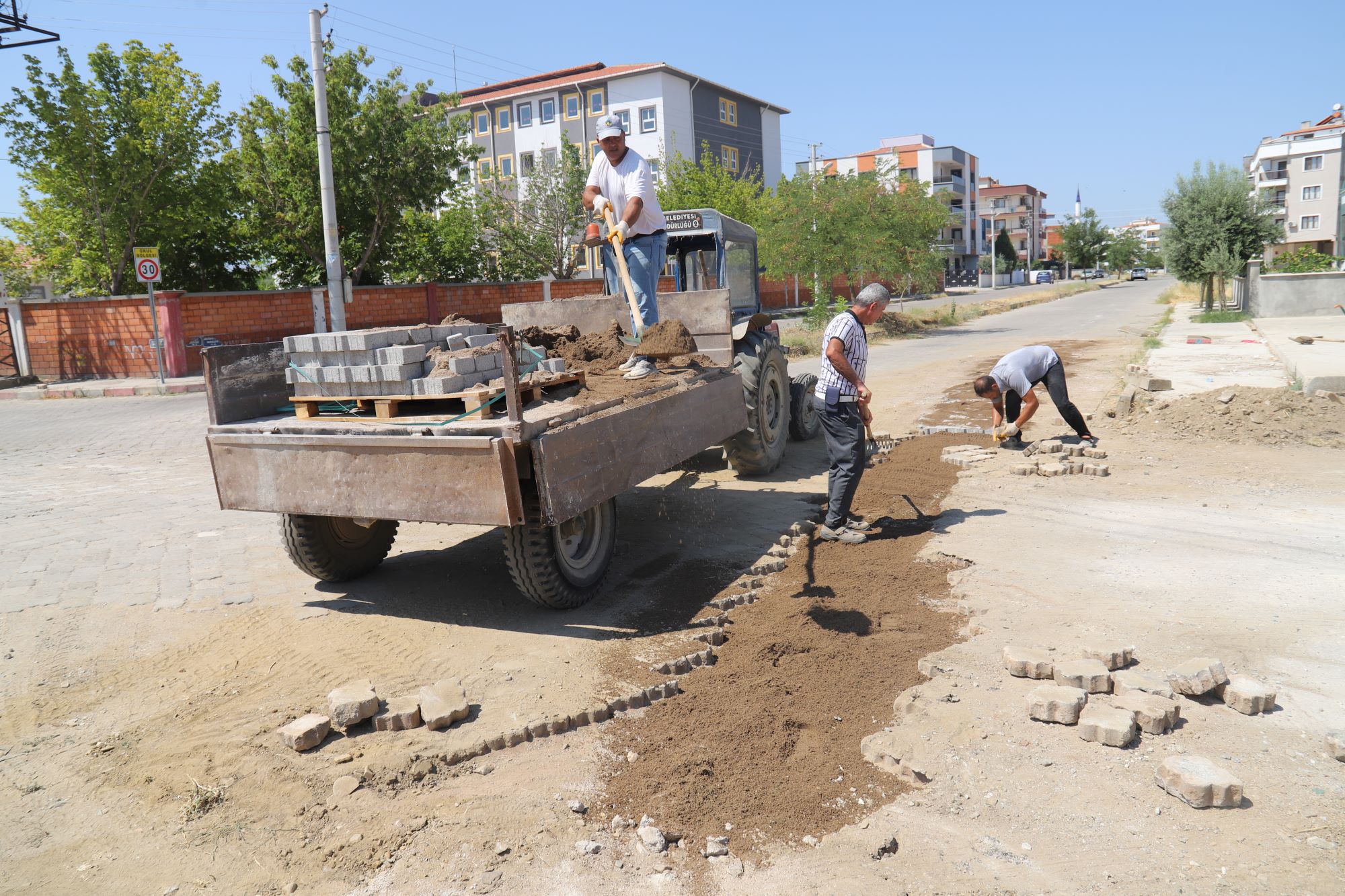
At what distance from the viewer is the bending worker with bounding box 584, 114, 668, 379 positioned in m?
6.84

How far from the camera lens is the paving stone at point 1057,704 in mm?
3615

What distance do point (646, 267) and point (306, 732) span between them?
445 cm

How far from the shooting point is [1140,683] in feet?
13.0

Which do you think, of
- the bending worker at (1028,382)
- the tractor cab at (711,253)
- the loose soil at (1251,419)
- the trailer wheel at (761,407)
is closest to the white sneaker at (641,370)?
the trailer wheel at (761,407)

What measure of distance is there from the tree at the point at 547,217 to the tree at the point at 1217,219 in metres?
20.3

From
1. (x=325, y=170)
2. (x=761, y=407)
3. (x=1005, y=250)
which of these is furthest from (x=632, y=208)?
(x=1005, y=250)

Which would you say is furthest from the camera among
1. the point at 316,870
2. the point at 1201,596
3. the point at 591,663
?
the point at 1201,596

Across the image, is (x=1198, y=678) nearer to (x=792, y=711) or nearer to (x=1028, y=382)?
(x=792, y=711)

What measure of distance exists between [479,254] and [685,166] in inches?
489

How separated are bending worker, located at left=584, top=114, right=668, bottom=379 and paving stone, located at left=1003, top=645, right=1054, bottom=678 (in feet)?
12.6

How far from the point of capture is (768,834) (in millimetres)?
3020

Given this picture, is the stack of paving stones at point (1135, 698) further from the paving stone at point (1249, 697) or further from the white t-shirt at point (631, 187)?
the white t-shirt at point (631, 187)

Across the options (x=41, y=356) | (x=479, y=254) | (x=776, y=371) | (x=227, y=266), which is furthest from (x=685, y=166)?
(x=776, y=371)

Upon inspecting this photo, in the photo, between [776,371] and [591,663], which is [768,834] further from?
[776,371]
